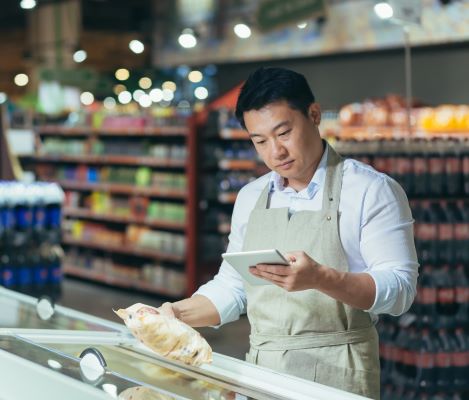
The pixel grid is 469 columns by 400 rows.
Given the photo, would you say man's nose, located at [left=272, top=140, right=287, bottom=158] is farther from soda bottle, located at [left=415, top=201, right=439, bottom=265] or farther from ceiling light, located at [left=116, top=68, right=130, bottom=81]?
ceiling light, located at [left=116, top=68, right=130, bottom=81]

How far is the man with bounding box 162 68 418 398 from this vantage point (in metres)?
2.52

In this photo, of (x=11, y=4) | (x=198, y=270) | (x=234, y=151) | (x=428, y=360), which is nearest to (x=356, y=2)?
(x=234, y=151)

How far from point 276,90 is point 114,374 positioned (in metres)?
0.94

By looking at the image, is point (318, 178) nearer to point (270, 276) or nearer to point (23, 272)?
point (270, 276)

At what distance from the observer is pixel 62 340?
8.96ft

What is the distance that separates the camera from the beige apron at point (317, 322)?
101 inches

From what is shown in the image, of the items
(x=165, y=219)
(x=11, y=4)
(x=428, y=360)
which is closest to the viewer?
(x=428, y=360)

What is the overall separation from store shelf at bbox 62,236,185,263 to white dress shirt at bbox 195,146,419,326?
6997 mm

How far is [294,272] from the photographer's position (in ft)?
7.11

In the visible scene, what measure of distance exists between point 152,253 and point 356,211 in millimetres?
7827

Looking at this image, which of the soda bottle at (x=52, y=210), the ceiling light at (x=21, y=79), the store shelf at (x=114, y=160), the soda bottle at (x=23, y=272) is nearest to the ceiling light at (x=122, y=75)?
the ceiling light at (x=21, y=79)

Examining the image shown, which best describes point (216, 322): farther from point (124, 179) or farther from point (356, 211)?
point (124, 179)

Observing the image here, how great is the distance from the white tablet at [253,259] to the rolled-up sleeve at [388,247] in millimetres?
346

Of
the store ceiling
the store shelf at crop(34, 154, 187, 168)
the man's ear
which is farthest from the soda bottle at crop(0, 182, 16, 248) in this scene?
the store ceiling
